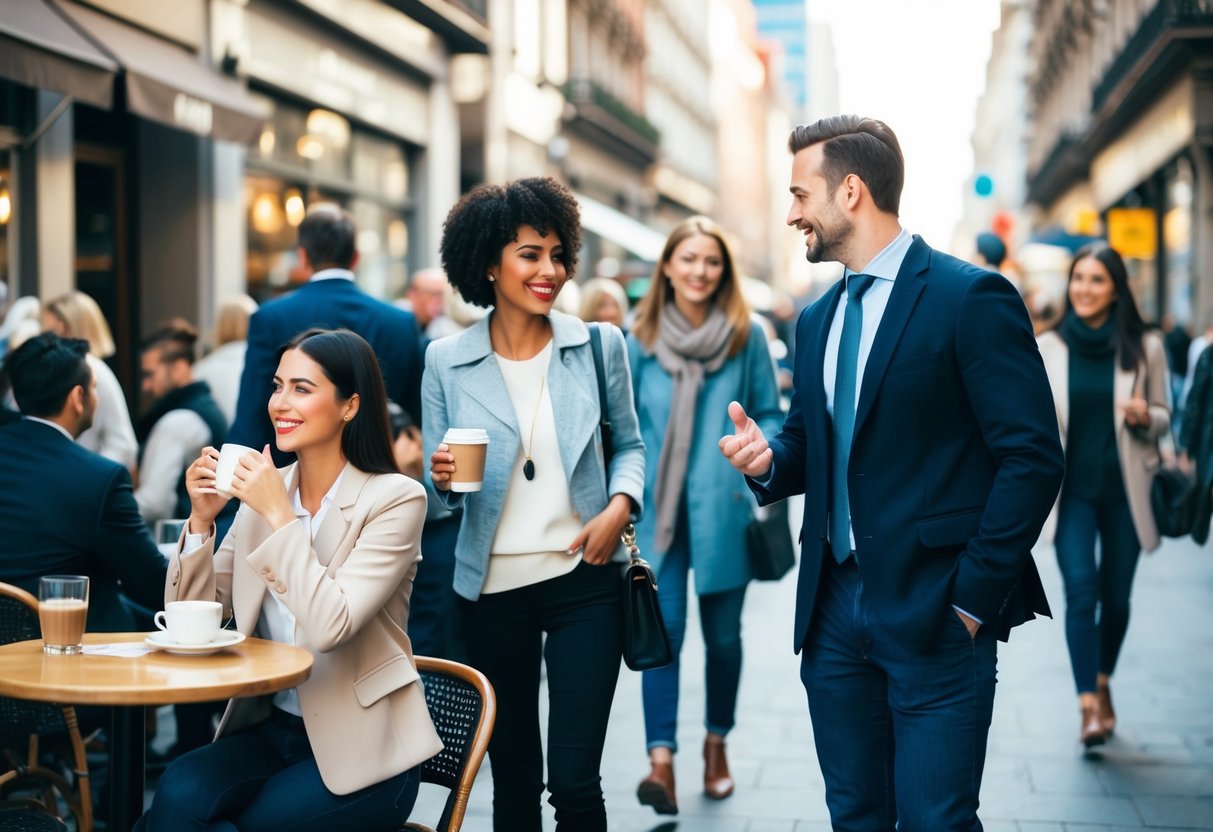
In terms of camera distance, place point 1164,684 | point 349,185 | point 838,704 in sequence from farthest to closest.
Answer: point 349,185, point 1164,684, point 838,704

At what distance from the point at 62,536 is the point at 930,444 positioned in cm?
287

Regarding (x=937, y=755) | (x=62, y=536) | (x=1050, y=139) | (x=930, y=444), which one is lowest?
(x=937, y=755)

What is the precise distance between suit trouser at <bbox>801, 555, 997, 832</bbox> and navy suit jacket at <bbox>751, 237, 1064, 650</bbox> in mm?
71

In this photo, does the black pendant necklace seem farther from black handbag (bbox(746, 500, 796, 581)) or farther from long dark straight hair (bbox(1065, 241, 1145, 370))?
long dark straight hair (bbox(1065, 241, 1145, 370))

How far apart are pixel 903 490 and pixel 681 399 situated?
2.69 metres

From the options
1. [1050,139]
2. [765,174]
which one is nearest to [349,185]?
[1050,139]

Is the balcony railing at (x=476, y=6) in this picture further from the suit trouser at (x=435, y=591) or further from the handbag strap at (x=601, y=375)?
the handbag strap at (x=601, y=375)

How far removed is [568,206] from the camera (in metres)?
4.48

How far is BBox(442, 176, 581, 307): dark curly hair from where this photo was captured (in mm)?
4371

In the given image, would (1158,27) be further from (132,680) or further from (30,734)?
(132,680)

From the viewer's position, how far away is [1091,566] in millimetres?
6711

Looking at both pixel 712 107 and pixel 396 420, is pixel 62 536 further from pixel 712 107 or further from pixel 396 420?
pixel 712 107

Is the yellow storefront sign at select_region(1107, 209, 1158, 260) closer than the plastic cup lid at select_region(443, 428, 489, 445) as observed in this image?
No

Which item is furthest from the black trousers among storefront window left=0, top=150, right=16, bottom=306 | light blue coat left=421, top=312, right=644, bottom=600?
storefront window left=0, top=150, right=16, bottom=306
